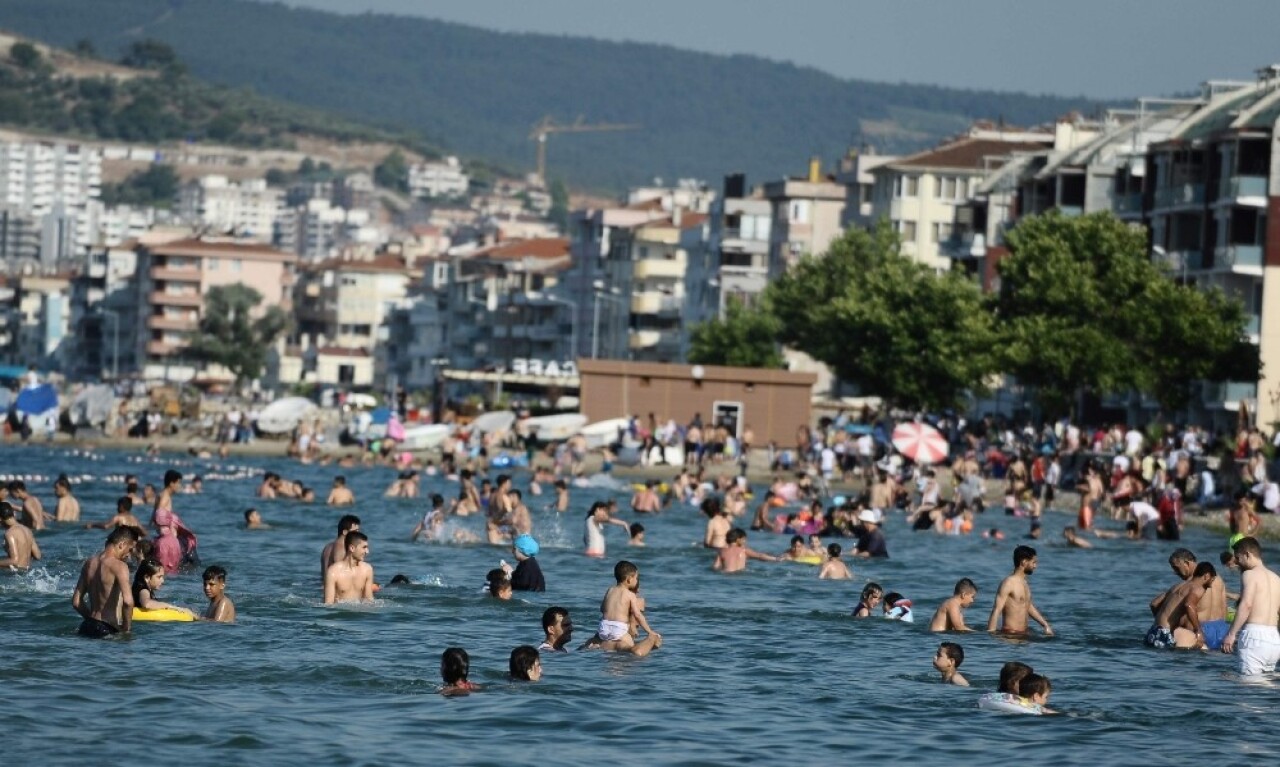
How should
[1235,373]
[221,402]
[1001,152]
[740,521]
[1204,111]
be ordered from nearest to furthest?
1. [740,521]
2. [1235,373]
3. [1204,111]
4. [1001,152]
5. [221,402]

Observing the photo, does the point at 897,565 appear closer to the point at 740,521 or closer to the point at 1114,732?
the point at 740,521

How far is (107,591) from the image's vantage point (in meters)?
24.6

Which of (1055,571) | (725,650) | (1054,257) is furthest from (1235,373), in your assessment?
(725,650)

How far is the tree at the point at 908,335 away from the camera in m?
70.6

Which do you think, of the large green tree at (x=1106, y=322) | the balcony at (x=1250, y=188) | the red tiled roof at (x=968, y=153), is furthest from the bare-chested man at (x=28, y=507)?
the red tiled roof at (x=968, y=153)

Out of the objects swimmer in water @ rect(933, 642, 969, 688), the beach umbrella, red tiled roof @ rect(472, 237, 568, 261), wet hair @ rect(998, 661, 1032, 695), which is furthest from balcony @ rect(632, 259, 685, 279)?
wet hair @ rect(998, 661, 1032, 695)

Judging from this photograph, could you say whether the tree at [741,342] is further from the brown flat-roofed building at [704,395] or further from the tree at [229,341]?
the tree at [229,341]

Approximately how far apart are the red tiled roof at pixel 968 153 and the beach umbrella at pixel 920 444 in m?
55.1

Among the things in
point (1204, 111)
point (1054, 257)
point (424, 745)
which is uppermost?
point (1204, 111)

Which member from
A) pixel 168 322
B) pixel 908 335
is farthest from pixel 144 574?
pixel 168 322

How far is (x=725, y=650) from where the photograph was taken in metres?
27.5

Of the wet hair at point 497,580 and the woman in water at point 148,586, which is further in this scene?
the wet hair at point 497,580

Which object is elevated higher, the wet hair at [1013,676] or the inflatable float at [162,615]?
the wet hair at [1013,676]

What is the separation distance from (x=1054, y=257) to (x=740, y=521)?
1950 cm
